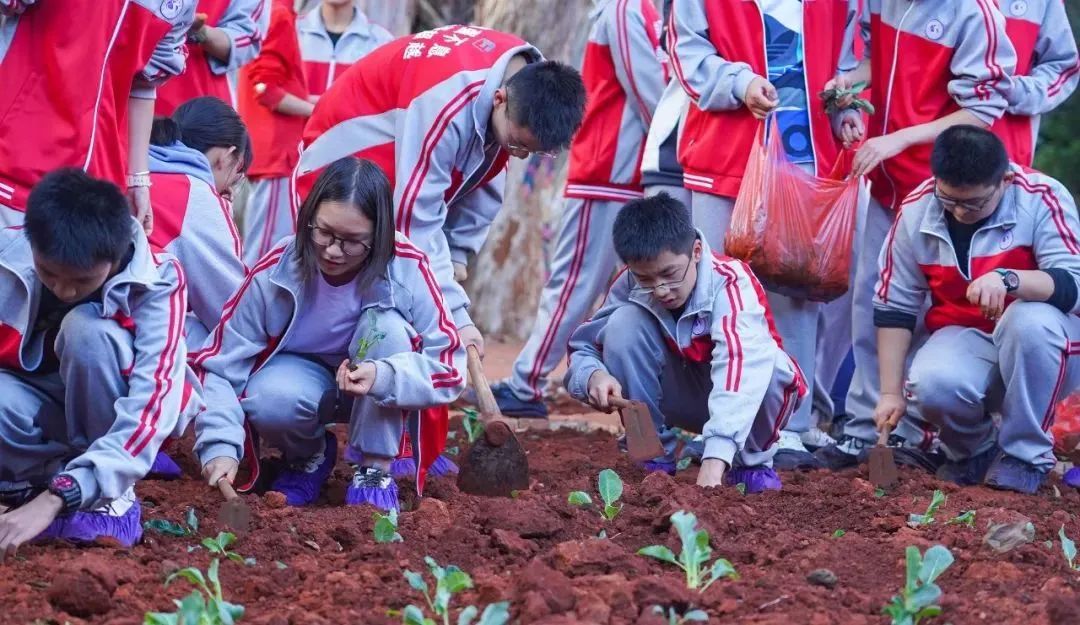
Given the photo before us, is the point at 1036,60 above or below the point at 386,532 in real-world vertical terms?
above

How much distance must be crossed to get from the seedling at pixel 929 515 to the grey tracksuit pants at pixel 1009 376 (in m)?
0.73

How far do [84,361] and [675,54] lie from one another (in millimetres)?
2534

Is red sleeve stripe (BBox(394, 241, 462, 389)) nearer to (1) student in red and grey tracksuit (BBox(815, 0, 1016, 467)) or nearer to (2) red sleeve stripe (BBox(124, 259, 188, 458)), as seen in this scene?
(2) red sleeve stripe (BBox(124, 259, 188, 458))

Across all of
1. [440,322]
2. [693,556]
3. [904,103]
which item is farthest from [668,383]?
[693,556]

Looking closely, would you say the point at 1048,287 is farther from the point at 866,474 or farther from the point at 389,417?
the point at 389,417

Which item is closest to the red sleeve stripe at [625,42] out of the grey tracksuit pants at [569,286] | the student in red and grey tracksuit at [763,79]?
the grey tracksuit pants at [569,286]

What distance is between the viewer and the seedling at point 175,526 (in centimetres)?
377

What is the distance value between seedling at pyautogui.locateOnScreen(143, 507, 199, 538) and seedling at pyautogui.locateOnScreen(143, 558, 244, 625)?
53 centimetres

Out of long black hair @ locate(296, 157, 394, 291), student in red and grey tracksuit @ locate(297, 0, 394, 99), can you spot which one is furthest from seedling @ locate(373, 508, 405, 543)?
student in red and grey tracksuit @ locate(297, 0, 394, 99)

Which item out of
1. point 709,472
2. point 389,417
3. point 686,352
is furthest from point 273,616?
point 686,352

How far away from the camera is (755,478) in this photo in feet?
15.3

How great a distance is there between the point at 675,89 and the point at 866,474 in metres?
1.63

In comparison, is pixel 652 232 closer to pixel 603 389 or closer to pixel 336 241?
pixel 603 389

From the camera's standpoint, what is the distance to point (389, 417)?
4230 mm
